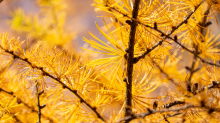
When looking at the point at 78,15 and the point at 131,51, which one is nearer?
the point at 131,51

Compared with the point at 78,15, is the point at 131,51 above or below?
below

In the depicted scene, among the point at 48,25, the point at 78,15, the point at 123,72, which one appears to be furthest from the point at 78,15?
the point at 123,72

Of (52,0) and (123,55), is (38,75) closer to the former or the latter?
(123,55)

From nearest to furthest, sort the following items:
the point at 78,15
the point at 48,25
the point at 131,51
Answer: the point at 131,51
the point at 48,25
the point at 78,15

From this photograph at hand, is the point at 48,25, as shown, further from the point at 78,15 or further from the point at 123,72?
the point at 123,72

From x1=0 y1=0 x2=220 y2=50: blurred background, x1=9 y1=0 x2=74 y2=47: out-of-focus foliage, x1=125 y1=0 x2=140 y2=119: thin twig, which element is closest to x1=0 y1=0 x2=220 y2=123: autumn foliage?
x1=125 y1=0 x2=140 y2=119: thin twig

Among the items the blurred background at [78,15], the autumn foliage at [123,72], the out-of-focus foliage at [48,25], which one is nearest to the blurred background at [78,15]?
the blurred background at [78,15]

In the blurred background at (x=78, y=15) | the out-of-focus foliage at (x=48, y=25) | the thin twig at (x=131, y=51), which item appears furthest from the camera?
the blurred background at (x=78, y=15)

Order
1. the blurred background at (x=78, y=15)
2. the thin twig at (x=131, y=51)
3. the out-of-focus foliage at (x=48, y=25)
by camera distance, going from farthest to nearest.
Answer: the blurred background at (x=78, y=15)
the out-of-focus foliage at (x=48, y=25)
the thin twig at (x=131, y=51)

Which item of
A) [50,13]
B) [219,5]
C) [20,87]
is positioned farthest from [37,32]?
[219,5]

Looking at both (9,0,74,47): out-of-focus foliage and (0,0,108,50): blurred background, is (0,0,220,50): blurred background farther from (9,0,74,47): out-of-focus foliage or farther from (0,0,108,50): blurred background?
(9,0,74,47): out-of-focus foliage

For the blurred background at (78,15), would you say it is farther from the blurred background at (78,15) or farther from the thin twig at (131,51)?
the thin twig at (131,51)

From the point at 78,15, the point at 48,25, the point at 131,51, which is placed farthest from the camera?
the point at 78,15
